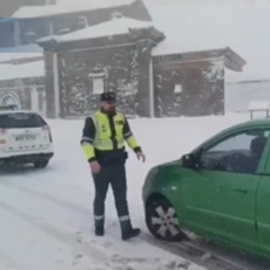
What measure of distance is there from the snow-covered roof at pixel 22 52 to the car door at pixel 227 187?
2.15 metres

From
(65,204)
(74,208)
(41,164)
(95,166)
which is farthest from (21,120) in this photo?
(95,166)

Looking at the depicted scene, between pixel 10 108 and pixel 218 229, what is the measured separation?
122 inches

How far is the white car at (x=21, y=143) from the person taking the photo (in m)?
6.18

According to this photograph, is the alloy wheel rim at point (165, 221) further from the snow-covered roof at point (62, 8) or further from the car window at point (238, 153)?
the snow-covered roof at point (62, 8)

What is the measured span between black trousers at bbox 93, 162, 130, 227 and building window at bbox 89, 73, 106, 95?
1.18 metres

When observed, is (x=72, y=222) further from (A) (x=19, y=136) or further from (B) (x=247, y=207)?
(A) (x=19, y=136)

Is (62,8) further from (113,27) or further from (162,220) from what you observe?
(162,220)

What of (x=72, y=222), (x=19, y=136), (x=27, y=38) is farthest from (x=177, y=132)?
(x=19, y=136)

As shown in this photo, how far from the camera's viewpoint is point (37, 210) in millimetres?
4895

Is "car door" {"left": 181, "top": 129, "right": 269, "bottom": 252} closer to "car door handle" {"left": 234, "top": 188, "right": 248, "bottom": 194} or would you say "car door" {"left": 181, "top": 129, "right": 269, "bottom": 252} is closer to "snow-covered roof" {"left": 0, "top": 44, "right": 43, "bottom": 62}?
"car door handle" {"left": 234, "top": 188, "right": 248, "bottom": 194}

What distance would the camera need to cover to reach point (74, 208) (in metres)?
4.94

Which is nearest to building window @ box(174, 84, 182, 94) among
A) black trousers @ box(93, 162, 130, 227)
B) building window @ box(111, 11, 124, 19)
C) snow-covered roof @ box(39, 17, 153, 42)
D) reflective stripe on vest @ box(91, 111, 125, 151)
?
snow-covered roof @ box(39, 17, 153, 42)

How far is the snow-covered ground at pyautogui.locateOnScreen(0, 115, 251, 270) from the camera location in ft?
11.6

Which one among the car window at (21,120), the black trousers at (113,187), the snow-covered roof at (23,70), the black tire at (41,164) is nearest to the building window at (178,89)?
the black trousers at (113,187)
